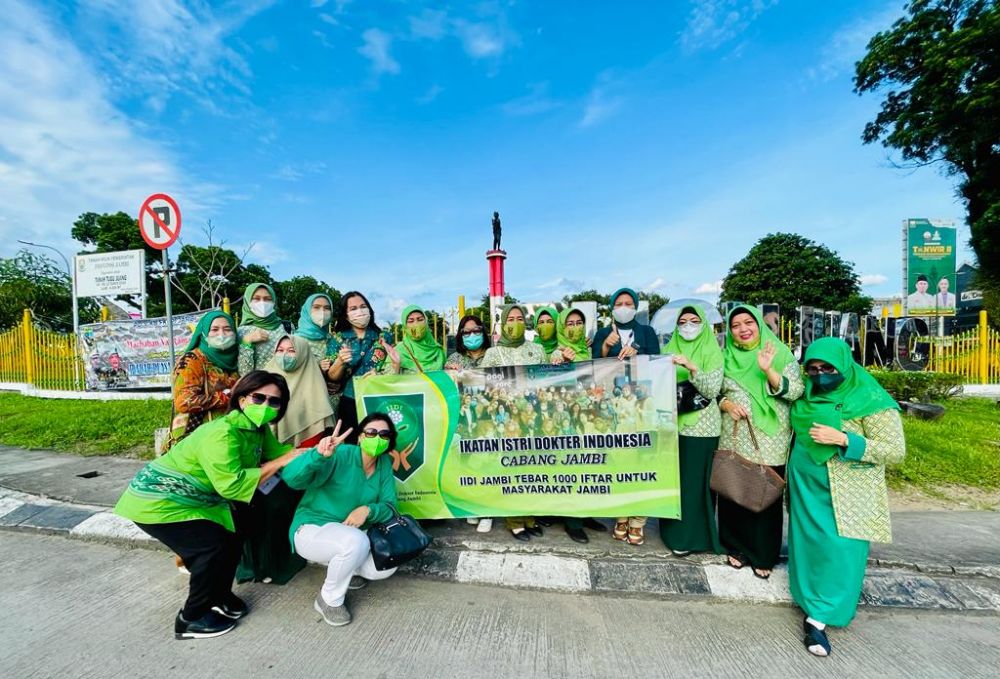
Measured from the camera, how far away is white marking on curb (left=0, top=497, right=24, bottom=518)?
3.81 m

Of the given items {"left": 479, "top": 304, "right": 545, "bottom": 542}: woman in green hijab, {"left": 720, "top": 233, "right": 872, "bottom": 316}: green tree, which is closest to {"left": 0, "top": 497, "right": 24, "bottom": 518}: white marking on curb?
{"left": 479, "top": 304, "right": 545, "bottom": 542}: woman in green hijab

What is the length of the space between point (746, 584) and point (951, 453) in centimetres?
407

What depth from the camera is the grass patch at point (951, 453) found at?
171 inches

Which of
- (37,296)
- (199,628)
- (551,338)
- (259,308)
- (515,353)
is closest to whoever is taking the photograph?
(199,628)

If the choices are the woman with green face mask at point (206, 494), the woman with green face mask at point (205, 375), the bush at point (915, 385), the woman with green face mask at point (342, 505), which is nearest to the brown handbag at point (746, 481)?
the woman with green face mask at point (342, 505)

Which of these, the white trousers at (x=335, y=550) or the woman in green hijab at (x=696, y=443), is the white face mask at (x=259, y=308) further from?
the woman in green hijab at (x=696, y=443)

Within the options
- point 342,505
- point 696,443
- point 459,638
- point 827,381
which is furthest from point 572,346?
point 459,638

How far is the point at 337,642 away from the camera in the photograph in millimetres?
2225

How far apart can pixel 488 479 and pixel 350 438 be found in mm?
1045

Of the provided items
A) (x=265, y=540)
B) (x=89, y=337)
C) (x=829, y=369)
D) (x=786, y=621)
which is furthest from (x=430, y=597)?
(x=89, y=337)

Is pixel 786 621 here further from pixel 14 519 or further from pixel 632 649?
pixel 14 519

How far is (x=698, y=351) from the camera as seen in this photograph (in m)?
2.96

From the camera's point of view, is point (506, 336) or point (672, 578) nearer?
point (672, 578)

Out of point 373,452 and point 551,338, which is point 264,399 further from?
point 551,338
